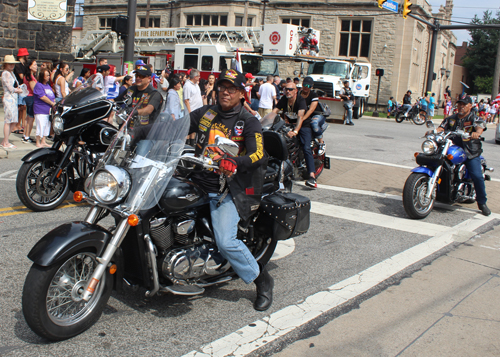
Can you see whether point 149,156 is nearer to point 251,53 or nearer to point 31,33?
point 31,33

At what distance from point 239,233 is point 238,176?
0.61m

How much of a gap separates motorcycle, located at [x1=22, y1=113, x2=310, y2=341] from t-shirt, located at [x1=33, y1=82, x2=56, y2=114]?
778 centimetres

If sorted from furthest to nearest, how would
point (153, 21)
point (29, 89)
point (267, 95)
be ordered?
point (153, 21) → point (267, 95) → point (29, 89)

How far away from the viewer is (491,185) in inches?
362

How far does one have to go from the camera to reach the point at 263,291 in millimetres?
3896

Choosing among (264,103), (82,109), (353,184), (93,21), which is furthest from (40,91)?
(93,21)

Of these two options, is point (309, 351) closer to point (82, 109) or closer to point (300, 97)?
point (82, 109)

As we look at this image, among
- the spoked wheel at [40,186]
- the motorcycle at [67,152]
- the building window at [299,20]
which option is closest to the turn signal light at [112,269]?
the motorcycle at [67,152]

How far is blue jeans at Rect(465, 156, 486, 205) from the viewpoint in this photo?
710 centimetres

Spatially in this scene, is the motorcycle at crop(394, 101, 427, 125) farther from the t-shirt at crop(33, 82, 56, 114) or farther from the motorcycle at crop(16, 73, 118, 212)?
the motorcycle at crop(16, 73, 118, 212)

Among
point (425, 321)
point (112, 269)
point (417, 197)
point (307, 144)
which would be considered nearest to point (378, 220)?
point (417, 197)

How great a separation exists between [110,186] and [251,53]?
23047 millimetres

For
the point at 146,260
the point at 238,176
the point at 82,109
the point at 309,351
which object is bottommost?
the point at 309,351

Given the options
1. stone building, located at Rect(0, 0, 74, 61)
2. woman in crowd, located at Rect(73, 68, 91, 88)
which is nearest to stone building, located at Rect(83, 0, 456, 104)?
stone building, located at Rect(0, 0, 74, 61)
